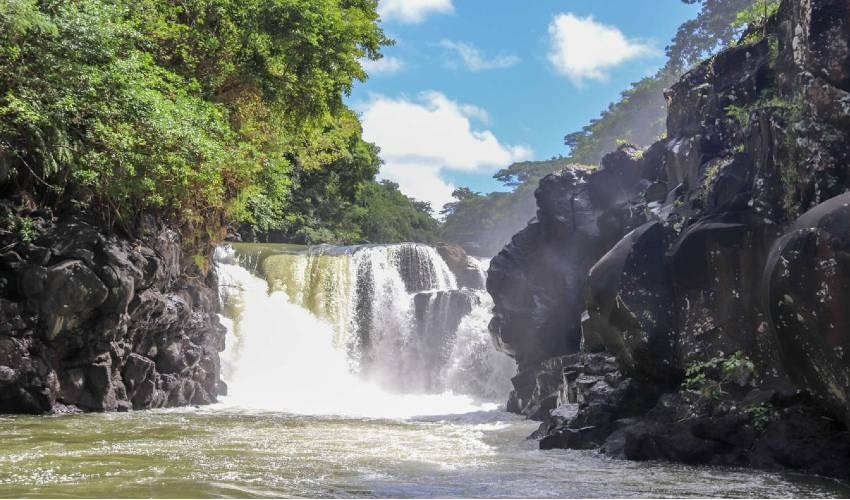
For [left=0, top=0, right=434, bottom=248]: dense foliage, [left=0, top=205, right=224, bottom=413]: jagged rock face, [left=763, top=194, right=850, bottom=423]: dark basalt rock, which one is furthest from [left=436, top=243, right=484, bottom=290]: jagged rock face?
[left=763, top=194, right=850, bottom=423]: dark basalt rock

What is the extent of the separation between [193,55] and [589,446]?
1125cm

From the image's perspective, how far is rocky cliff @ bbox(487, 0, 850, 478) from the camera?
23.7ft

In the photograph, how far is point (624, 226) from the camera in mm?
18797

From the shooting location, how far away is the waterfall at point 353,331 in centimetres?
2427

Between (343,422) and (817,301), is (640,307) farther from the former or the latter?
(343,422)

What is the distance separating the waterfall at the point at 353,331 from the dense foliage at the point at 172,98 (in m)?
6.39

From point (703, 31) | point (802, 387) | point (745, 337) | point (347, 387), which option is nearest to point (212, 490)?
point (802, 387)

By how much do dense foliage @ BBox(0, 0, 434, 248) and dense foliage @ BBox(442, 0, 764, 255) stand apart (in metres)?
31.3

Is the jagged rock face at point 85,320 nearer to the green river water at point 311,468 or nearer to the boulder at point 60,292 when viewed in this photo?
the boulder at point 60,292

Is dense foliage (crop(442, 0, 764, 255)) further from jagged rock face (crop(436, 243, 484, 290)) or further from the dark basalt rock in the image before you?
the dark basalt rock

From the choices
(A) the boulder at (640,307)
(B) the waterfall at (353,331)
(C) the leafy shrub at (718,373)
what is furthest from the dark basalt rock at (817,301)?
(B) the waterfall at (353,331)

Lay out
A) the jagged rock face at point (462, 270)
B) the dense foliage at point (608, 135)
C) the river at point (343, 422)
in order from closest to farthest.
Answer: the river at point (343, 422)
the jagged rock face at point (462, 270)
the dense foliage at point (608, 135)

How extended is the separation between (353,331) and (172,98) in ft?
46.5

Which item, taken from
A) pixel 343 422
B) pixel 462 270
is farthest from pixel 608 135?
pixel 343 422
